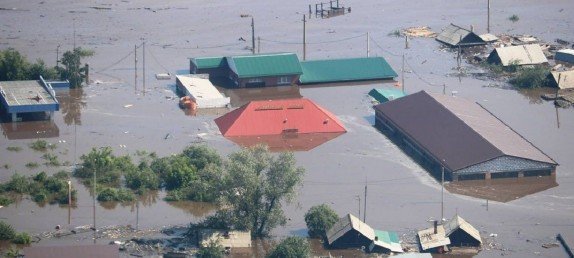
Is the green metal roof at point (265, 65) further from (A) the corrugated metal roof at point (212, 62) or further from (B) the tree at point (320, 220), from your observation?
(B) the tree at point (320, 220)

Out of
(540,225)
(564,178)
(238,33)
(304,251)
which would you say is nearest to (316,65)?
(238,33)

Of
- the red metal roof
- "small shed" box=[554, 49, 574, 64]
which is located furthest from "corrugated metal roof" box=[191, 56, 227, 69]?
"small shed" box=[554, 49, 574, 64]

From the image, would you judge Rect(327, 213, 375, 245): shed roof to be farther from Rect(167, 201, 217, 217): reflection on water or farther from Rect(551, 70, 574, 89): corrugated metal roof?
Rect(551, 70, 574, 89): corrugated metal roof

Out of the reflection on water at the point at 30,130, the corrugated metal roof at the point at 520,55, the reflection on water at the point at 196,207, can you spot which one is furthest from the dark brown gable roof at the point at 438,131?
the reflection on water at the point at 30,130

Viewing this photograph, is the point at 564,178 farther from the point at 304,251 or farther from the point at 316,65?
the point at 316,65

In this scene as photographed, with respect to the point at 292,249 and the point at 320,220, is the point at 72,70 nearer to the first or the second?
the point at 320,220
